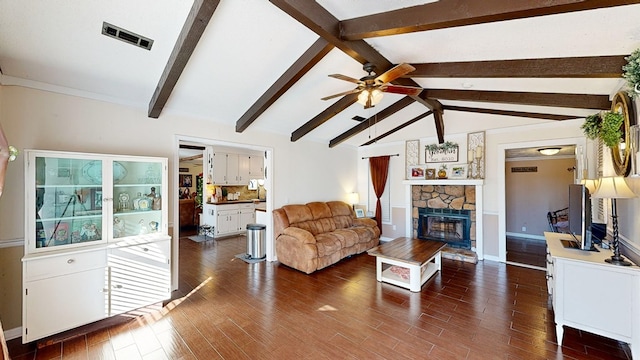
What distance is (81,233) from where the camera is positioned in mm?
2627

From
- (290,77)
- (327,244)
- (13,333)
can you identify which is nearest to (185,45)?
(290,77)

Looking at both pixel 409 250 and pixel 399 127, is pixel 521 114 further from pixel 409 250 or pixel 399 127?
pixel 409 250

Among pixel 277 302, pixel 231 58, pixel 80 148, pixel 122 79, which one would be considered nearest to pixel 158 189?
pixel 80 148

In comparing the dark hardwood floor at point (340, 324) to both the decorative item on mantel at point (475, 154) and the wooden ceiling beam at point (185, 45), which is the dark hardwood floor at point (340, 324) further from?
the wooden ceiling beam at point (185, 45)

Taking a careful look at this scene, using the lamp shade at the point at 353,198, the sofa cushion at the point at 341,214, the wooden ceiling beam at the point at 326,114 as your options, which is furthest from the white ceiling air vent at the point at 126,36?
the lamp shade at the point at 353,198

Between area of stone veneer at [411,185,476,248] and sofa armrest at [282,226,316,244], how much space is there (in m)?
2.87

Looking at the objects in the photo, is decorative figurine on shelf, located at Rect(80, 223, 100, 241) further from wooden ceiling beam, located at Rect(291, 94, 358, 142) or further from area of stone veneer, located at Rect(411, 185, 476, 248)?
area of stone veneer, located at Rect(411, 185, 476, 248)

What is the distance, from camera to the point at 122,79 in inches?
106

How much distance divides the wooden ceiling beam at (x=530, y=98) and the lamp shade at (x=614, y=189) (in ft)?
4.68

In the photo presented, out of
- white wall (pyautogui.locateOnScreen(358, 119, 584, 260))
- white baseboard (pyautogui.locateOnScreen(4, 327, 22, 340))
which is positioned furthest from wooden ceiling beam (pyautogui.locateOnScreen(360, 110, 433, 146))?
white baseboard (pyautogui.locateOnScreen(4, 327, 22, 340))

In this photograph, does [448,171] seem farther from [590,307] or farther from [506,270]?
[590,307]

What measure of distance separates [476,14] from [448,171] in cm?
411

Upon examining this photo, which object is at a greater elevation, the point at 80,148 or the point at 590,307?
the point at 80,148

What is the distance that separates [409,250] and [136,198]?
4.00 metres
